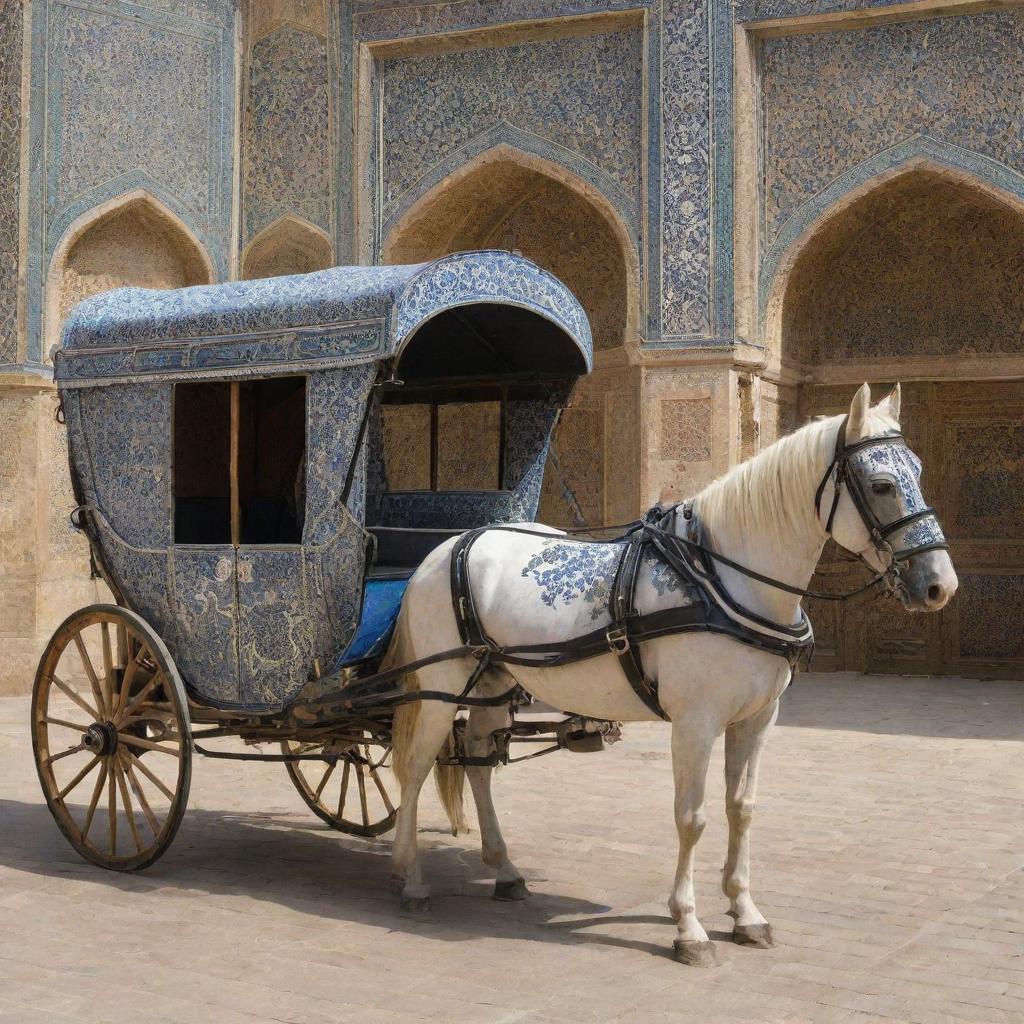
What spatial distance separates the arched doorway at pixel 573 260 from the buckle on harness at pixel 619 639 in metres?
6.91

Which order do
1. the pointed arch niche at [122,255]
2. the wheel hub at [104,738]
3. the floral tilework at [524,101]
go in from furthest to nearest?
the pointed arch niche at [122,255], the floral tilework at [524,101], the wheel hub at [104,738]

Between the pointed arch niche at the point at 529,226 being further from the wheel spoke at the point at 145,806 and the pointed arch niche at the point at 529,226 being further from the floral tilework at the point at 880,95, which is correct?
the wheel spoke at the point at 145,806

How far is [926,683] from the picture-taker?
37.9 ft

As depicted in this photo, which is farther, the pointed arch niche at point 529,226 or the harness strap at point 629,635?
the pointed arch niche at point 529,226

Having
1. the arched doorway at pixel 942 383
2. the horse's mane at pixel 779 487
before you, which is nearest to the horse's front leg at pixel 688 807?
the horse's mane at pixel 779 487

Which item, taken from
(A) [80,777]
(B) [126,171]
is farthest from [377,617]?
(B) [126,171]

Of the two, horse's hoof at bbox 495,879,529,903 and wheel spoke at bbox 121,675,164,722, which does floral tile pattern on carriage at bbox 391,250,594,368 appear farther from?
horse's hoof at bbox 495,879,529,903

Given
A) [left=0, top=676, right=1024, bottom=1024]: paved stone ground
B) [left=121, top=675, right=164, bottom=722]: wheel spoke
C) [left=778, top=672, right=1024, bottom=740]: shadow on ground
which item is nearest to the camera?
[left=0, top=676, right=1024, bottom=1024]: paved stone ground

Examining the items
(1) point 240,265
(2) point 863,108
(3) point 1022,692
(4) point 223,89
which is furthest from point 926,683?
(4) point 223,89

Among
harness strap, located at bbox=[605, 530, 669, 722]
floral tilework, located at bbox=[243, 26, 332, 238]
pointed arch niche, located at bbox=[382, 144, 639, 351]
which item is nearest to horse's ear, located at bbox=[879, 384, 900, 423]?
harness strap, located at bbox=[605, 530, 669, 722]

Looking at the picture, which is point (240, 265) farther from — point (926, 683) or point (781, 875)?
point (781, 875)

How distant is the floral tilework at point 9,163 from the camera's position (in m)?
10.6

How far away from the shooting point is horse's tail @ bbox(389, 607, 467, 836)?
5.04 meters

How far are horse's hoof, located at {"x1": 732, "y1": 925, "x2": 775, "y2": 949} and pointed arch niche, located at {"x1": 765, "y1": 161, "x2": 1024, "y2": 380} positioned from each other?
719 cm
